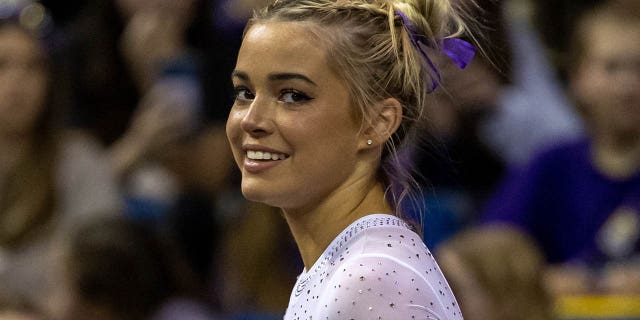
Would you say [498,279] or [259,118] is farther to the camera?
[498,279]

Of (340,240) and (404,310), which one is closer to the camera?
(404,310)

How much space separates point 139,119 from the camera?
495cm

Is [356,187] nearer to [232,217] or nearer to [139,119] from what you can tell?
[232,217]

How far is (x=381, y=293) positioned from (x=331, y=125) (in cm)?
31

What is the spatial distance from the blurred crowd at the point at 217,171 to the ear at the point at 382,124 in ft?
3.90

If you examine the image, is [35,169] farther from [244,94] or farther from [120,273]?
[244,94]

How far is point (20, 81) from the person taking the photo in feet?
14.0

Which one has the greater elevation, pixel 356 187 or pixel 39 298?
pixel 356 187

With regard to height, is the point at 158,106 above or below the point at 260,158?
below

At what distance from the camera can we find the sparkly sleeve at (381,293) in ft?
5.32

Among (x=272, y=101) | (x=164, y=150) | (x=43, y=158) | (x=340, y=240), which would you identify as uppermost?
(x=272, y=101)

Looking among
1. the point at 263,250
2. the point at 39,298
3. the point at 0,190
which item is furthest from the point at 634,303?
the point at 0,190

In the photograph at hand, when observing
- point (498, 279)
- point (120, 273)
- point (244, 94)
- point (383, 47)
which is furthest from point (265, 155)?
point (498, 279)

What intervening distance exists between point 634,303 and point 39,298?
200 centimetres
